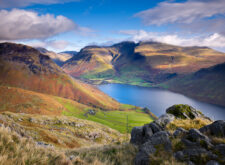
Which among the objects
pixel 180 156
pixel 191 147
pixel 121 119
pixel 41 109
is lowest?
pixel 121 119

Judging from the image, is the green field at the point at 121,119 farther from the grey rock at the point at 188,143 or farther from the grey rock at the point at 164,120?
the grey rock at the point at 188,143

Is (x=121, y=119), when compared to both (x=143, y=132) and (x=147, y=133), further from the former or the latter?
(x=147, y=133)

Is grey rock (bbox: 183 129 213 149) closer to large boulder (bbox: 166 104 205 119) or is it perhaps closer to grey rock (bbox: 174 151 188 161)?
grey rock (bbox: 174 151 188 161)

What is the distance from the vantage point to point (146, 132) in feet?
34.8

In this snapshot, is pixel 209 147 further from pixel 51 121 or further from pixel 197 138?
pixel 51 121

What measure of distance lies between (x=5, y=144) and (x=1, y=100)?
208 m

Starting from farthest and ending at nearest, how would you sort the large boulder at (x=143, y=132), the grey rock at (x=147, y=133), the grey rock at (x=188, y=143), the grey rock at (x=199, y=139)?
the large boulder at (x=143, y=132)
the grey rock at (x=147, y=133)
the grey rock at (x=188, y=143)
the grey rock at (x=199, y=139)

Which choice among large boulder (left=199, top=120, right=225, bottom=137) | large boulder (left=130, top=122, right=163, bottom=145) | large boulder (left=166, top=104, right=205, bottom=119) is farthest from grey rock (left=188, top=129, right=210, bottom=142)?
large boulder (left=166, top=104, right=205, bottom=119)

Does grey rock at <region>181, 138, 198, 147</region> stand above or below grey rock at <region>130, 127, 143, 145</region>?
above

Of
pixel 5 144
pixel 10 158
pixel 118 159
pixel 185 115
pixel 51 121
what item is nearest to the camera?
pixel 10 158

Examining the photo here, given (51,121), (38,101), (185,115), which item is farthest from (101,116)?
(185,115)

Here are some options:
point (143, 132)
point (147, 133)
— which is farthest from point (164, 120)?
point (147, 133)

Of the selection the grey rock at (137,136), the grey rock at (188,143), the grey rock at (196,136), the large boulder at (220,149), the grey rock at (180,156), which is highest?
the grey rock at (196,136)

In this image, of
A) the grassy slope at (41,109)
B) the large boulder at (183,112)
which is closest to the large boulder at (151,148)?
the large boulder at (183,112)
